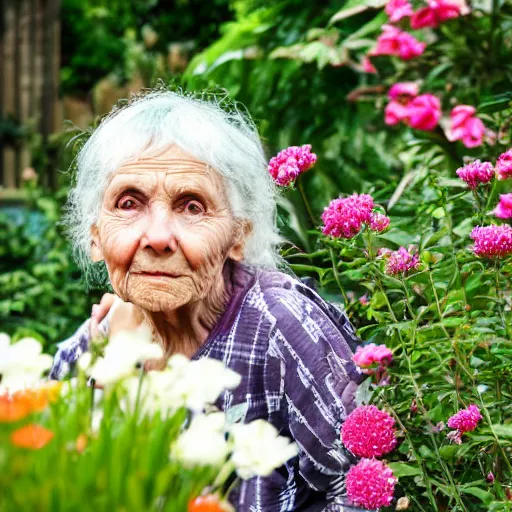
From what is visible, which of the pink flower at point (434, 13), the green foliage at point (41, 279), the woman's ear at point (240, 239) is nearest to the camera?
the woman's ear at point (240, 239)

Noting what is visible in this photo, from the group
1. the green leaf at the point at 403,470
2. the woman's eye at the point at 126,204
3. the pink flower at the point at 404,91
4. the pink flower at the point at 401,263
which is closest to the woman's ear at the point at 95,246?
the woman's eye at the point at 126,204

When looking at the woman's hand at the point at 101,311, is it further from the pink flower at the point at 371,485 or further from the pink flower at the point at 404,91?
the pink flower at the point at 404,91

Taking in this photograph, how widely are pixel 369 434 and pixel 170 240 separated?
0.53 metres

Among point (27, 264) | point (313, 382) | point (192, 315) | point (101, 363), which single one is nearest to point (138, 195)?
point (192, 315)

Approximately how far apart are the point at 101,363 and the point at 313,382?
2.93 ft

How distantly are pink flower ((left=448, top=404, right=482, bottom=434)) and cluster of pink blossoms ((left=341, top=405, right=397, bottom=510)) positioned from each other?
0.13 m

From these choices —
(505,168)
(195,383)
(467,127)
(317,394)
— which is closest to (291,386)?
(317,394)

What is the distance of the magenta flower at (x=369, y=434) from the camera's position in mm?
1627

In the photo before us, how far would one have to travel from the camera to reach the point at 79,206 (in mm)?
2178

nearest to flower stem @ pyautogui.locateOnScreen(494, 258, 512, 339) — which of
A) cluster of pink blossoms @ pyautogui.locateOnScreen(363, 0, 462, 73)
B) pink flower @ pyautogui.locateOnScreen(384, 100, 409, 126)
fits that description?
pink flower @ pyautogui.locateOnScreen(384, 100, 409, 126)

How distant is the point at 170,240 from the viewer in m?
1.85

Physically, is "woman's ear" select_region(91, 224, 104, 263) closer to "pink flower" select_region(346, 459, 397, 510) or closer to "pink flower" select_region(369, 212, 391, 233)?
"pink flower" select_region(369, 212, 391, 233)

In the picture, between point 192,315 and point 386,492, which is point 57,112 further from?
point 386,492

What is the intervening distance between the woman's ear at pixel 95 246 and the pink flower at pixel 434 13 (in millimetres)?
1487
